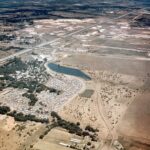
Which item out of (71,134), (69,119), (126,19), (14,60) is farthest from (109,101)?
(126,19)

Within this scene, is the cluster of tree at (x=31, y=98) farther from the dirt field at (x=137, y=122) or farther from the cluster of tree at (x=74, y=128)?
the dirt field at (x=137, y=122)

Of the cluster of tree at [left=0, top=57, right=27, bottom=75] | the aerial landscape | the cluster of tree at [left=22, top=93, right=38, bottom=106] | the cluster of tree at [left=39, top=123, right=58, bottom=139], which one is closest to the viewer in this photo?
the cluster of tree at [left=39, top=123, right=58, bottom=139]

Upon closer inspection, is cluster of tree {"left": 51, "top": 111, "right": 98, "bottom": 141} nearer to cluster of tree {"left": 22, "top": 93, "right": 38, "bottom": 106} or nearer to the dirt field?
the dirt field

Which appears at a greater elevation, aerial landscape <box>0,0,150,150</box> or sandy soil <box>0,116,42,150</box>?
aerial landscape <box>0,0,150,150</box>

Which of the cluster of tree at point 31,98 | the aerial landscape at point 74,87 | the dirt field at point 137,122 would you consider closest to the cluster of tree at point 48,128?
the aerial landscape at point 74,87

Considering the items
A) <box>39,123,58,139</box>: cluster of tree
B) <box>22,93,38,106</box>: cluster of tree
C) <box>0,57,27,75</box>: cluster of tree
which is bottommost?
<box>39,123,58,139</box>: cluster of tree

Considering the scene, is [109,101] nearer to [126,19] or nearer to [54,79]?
[54,79]

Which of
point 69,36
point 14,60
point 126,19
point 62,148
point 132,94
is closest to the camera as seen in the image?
point 62,148

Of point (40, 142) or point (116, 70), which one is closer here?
point (40, 142)

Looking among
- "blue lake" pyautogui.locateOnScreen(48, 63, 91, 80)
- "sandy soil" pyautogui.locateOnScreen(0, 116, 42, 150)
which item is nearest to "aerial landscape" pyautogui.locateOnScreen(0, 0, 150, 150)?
"blue lake" pyautogui.locateOnScreen(48, 63, 91, 80)
